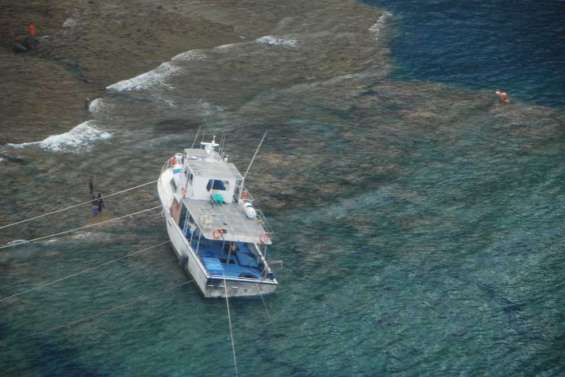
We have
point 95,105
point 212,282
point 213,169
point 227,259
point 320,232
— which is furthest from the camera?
point 95,105

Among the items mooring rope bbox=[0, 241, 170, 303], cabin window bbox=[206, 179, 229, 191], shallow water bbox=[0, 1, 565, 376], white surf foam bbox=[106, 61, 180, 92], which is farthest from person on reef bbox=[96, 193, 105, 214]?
white surf foam bbox=[106, 61, 180, 92]

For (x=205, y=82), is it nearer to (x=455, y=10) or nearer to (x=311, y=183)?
(x=311, y=183)

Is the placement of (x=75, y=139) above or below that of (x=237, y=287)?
above

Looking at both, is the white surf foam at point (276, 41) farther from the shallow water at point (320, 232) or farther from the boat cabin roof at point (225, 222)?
the boat cabin roof at point (225, 222)

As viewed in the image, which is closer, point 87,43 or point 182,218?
point 182,218

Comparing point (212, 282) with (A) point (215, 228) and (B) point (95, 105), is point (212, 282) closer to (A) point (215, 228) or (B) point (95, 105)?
(A) point (215, 228)

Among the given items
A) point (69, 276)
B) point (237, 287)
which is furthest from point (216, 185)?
point (69, 276)

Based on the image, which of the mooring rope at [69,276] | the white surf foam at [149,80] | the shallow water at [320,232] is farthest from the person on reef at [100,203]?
the white surf foam at [149,80]
